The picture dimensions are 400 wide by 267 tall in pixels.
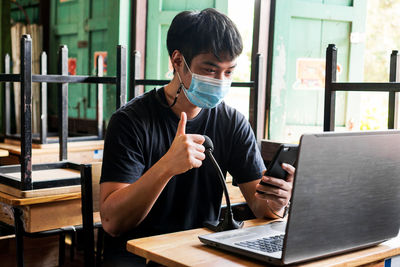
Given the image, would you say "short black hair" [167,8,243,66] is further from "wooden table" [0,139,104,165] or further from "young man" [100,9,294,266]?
"wooden table" [0,139,104,165]

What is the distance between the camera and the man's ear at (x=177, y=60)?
5.70 ft

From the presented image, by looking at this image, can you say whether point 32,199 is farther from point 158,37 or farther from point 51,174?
point 158,37

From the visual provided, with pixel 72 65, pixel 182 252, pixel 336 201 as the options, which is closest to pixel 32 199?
pixel 182 252

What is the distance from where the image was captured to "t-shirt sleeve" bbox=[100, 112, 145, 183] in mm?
1557

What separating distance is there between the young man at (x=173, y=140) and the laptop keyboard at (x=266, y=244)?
0.67 feet

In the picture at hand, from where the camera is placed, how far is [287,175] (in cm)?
139

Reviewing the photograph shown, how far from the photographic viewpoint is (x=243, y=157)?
1.84m

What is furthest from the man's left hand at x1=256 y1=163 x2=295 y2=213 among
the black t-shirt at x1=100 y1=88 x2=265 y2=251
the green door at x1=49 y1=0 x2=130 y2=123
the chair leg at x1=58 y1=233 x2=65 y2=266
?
the green door at x1=49 y1=0 x2=130 y2=123

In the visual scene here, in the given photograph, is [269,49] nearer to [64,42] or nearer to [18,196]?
[18,196]

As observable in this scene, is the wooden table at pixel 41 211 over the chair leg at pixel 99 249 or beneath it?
over

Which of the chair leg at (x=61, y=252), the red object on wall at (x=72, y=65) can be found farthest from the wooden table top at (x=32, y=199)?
the red object on wall at (x=72, y=65)

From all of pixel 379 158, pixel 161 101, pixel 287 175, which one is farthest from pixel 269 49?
pixel 379 158

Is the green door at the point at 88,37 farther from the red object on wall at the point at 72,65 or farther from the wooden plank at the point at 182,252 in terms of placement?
the wooden plank at the point at 182,252

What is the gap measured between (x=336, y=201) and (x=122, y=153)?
72 cm
